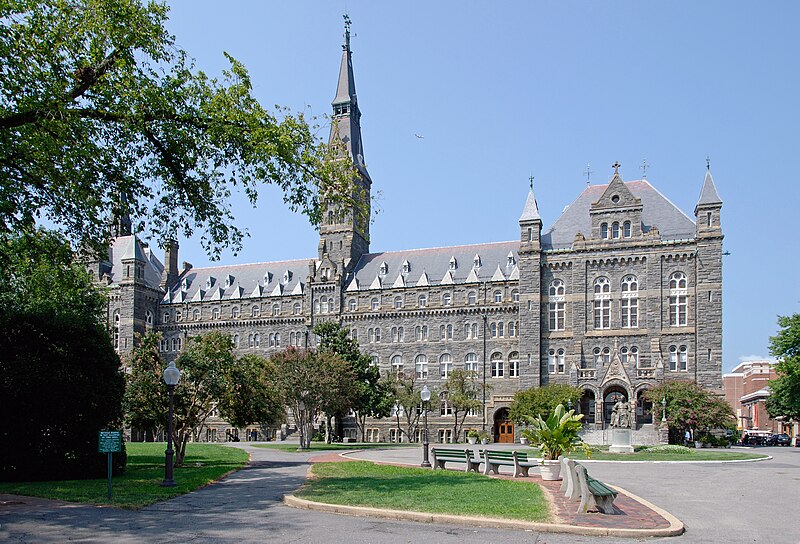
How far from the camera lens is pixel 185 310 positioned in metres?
88.8

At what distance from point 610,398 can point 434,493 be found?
156 ft

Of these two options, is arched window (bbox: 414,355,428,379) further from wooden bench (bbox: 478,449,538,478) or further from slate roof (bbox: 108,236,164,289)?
wooden bench (bbox: 478,449,538,478)

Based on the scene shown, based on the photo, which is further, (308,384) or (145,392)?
(308,384)

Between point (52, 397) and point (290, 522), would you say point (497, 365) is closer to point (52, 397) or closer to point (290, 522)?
point (52, 397)

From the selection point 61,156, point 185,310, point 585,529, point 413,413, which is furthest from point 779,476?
point 185,310

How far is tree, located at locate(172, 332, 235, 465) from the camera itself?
29.7m

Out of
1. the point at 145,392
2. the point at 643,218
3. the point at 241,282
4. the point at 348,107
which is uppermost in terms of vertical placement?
the point at 348,107

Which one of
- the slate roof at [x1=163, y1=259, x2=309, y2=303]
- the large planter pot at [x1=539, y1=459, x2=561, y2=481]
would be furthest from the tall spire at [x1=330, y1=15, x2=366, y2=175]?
the large planter pot at [x1=539, y1=459, x2=561, y2=481]

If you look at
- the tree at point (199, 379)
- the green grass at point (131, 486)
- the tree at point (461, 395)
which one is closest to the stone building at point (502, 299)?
the tree at point (461, 395)

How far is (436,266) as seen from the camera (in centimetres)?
8025

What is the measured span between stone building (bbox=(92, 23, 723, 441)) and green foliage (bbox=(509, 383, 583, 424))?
2.43 metres

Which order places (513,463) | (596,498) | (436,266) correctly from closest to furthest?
(596,498) < (513,463) < (436,266)

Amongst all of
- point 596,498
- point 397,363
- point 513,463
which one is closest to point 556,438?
point 513,463

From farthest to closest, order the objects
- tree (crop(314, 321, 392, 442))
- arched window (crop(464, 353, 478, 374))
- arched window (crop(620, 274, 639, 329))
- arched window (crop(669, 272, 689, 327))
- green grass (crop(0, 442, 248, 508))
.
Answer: arched window (crop(464, 353, 478, 374)) < tree (crop(314, 321, 392, 442)) < arched window (crop(620, 274, 639, 329)) < arched window (crop(669, 272, 689, 327)) < green grass (crop(0, 442, 248, 508))
